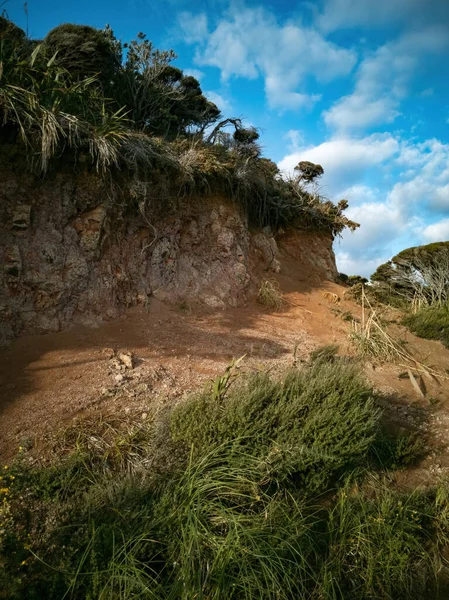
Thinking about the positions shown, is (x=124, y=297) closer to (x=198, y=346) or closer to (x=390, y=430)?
(x=198, y=346)

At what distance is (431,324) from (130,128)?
886 cm

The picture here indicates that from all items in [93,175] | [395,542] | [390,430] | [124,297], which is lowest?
[395,542]

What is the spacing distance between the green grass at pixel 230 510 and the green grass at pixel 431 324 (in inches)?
249

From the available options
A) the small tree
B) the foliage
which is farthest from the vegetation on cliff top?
the foliage

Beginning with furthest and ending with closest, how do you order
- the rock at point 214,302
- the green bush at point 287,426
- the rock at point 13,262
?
1. the rock at point 214,302
2. the rock at point 13,262
3. the green bush at point 287,426

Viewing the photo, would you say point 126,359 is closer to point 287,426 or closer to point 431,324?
point 287,426

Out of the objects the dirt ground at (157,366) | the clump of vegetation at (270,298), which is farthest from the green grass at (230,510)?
the clump of vegetation at (270,298)

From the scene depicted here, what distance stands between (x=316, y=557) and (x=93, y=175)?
6.26m

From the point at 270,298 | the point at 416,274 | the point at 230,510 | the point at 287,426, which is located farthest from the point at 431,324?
the point at 230,510

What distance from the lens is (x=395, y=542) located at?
3.02 meters

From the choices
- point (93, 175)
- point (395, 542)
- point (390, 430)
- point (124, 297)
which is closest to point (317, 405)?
point (395, 542)

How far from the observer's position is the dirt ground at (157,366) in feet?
13.4

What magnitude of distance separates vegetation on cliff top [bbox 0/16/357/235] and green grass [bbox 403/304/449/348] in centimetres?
454

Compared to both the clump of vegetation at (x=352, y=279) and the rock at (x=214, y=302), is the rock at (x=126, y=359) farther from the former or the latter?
the clump of vegetation at (x=352, y=279)
